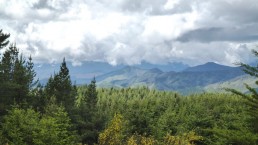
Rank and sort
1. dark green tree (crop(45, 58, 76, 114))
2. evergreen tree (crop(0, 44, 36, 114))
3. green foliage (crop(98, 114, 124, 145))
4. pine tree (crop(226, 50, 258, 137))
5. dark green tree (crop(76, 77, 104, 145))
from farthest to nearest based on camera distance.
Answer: dark green tree (crop(45, 58, 76, 114)) → dark green tree (crop(76, 77, 104, 145)) → evergreen tree (crop(0, 44, 36, 114)) → green foliage (crop(98, 114, 124, 145)) → pine tree (crop(226, 50, 258, 137))

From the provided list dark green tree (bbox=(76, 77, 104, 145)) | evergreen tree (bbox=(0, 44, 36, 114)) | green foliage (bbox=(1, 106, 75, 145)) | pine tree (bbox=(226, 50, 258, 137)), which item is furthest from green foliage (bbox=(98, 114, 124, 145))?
dark green tree (bbox=(76, 77, 104, 145))

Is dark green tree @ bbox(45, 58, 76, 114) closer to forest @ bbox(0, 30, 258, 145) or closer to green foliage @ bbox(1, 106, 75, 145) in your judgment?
forest @ bbox(0, 30, 258, 145)

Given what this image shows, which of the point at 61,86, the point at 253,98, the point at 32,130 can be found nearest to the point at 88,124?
the point at 61,86

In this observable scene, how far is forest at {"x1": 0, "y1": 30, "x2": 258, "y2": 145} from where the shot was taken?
12.7 meters

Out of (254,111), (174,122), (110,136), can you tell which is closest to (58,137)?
(110,136)

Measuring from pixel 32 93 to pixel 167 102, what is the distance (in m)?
67.3

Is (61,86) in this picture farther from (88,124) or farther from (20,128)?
(20,128)

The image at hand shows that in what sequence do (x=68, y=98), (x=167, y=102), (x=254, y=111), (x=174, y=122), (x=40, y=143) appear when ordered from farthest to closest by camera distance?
(x=167, y=102) → (x=174, y=122) → (x=68, y=98) → (x=40, y=143) → (x=254, y=111)

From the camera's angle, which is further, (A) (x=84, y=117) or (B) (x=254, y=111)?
(A) (x=84, y=117)

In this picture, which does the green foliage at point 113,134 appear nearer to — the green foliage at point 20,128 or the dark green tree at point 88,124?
the green foliage at point 20,128

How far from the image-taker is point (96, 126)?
220ft

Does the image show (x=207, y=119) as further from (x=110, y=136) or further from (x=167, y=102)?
(x=110, y=136)

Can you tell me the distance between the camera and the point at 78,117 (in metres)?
64.4

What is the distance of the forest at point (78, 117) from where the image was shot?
1272 cm
